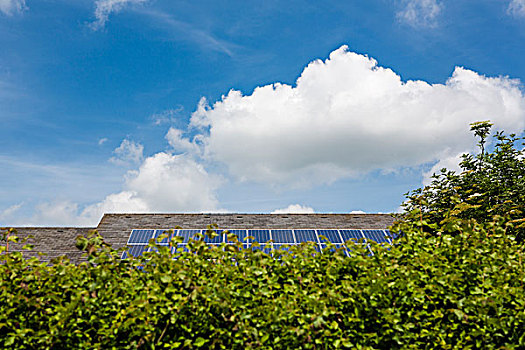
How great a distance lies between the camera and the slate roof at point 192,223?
19.0 meters

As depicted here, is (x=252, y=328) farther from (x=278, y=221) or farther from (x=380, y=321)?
(x=278, y=221)

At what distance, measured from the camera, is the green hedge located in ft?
13.7

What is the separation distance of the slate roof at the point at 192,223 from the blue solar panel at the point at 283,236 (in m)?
0.72

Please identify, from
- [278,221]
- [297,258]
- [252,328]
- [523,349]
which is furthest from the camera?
[278,221]

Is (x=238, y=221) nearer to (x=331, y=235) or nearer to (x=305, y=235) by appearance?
(x=305, y=235)

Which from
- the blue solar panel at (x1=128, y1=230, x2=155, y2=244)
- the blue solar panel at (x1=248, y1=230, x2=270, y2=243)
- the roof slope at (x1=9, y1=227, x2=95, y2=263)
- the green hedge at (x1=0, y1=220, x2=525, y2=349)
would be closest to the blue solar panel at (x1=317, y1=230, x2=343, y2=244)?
the blue solar panel at (x1=248, y1=230, x2=270, y2=243)

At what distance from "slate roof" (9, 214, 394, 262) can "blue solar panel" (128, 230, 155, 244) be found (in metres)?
0.29

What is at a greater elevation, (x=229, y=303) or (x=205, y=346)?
(x=229, y=303)

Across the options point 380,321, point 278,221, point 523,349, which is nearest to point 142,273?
point 380,321

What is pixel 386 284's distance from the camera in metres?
4.45

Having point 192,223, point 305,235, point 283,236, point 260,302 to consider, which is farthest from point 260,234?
point 260,302

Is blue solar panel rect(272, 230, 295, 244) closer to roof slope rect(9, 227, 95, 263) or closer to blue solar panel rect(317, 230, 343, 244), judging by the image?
blue solar panel rect(317, 230, 343, 244)

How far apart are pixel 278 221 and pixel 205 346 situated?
1623cm

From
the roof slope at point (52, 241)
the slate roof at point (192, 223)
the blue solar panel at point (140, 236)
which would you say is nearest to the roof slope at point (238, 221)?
the slate roof at point (192, 223)
